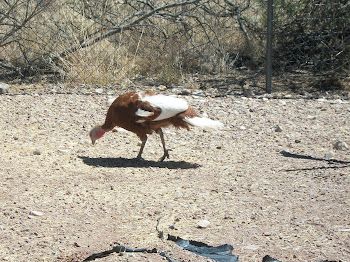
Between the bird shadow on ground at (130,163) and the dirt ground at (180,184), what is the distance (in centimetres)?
1

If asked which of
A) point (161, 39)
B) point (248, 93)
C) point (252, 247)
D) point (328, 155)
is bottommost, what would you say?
point (252, 247)

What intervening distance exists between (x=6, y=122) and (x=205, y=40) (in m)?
4.36

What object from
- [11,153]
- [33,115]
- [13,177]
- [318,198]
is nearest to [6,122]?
[33,115]

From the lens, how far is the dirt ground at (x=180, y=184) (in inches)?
153

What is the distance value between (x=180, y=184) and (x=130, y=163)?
2.74 feet

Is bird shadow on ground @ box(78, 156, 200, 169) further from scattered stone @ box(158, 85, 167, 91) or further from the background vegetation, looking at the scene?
the background vegetation

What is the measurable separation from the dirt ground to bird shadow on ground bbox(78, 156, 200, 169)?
0.04 feet

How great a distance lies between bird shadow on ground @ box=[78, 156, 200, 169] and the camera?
5.73 meters

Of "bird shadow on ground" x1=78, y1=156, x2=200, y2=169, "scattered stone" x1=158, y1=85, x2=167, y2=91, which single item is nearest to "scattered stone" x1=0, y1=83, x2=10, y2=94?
"scattered stone" x1=158, y1=85, x2=167, y2=91

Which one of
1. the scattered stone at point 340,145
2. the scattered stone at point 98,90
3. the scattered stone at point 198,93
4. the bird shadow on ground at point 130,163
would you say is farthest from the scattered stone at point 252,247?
the scattered stone at point 98,90

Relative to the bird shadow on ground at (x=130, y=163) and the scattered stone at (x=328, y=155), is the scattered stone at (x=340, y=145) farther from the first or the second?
the bird shadow on ground at (x=130, y=163)

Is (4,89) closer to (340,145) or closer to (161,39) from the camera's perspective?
(161,39)

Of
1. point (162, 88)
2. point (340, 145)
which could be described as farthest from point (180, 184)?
point (162, 88)

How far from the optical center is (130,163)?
5.82 metres
